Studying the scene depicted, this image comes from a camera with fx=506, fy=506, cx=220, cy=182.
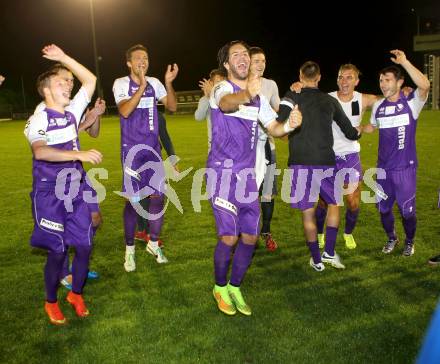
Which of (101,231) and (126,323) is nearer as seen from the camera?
(126,323)

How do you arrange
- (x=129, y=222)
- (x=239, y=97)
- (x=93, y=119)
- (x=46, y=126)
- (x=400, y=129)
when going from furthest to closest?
(x=129, y=222) < (x=400, y=129) < (x=93, y=119) < (x=46, y=126) < (x=239, y=97)

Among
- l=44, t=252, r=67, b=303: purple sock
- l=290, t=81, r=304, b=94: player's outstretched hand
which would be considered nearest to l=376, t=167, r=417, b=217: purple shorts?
l=290, t=81, r=304, b=94: player's outstretched hand

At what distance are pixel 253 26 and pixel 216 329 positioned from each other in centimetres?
5876

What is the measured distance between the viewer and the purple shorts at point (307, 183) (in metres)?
5.37

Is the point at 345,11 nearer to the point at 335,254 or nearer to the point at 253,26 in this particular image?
the point at 253,26

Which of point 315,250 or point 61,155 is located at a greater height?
point 61,155

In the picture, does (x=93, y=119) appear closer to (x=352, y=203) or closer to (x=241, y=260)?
(x=241, y=260)

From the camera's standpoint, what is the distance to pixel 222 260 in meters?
4.48

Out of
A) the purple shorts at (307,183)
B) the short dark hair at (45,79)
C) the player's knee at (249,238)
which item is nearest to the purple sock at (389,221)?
the purple shorts at (307,183)

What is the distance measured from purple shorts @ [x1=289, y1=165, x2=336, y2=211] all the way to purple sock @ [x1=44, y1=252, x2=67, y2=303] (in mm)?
2441

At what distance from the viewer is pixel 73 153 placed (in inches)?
156

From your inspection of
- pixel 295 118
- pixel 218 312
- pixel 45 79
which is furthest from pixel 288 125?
pixel 45 79

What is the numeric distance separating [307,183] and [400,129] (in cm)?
127

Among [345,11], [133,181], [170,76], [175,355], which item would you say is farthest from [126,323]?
[345,11]
